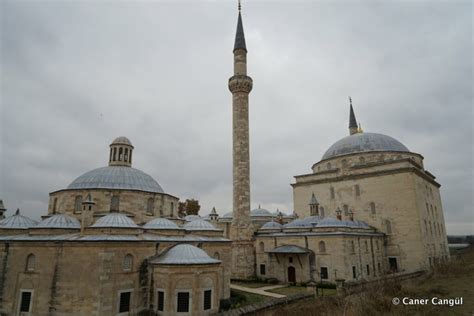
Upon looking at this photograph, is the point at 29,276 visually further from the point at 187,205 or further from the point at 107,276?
the point at 187,205

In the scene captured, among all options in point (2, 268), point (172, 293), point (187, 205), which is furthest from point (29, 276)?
point (187, 205)

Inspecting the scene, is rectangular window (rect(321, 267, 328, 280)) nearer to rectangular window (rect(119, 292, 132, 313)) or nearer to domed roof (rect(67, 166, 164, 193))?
domed roof (rect(67, 166, 164, 193))

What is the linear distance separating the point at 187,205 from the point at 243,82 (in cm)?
2331

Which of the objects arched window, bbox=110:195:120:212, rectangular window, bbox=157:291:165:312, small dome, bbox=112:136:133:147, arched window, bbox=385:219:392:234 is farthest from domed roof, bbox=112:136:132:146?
arched window, bbox=385:219:392:234

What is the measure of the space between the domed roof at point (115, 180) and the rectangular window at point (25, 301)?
6.41 meters

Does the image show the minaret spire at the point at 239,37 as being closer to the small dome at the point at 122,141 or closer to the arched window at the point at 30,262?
the small dome at the point at 122,141

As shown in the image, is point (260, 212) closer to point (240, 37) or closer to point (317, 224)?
point (317, 224)

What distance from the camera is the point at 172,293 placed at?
13625 millimetres

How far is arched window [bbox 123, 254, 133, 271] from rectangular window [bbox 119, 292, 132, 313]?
1.08m

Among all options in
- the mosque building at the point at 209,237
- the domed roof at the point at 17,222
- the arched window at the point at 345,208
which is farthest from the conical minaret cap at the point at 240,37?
the domed roof at the point at 17,222

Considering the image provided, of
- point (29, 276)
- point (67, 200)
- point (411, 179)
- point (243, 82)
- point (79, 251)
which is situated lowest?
point (29, 276)

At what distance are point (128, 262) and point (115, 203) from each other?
5331 mm

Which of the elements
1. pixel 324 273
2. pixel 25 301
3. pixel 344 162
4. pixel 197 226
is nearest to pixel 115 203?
pixel 197 226

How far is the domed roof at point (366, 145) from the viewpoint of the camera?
32.0 meters
